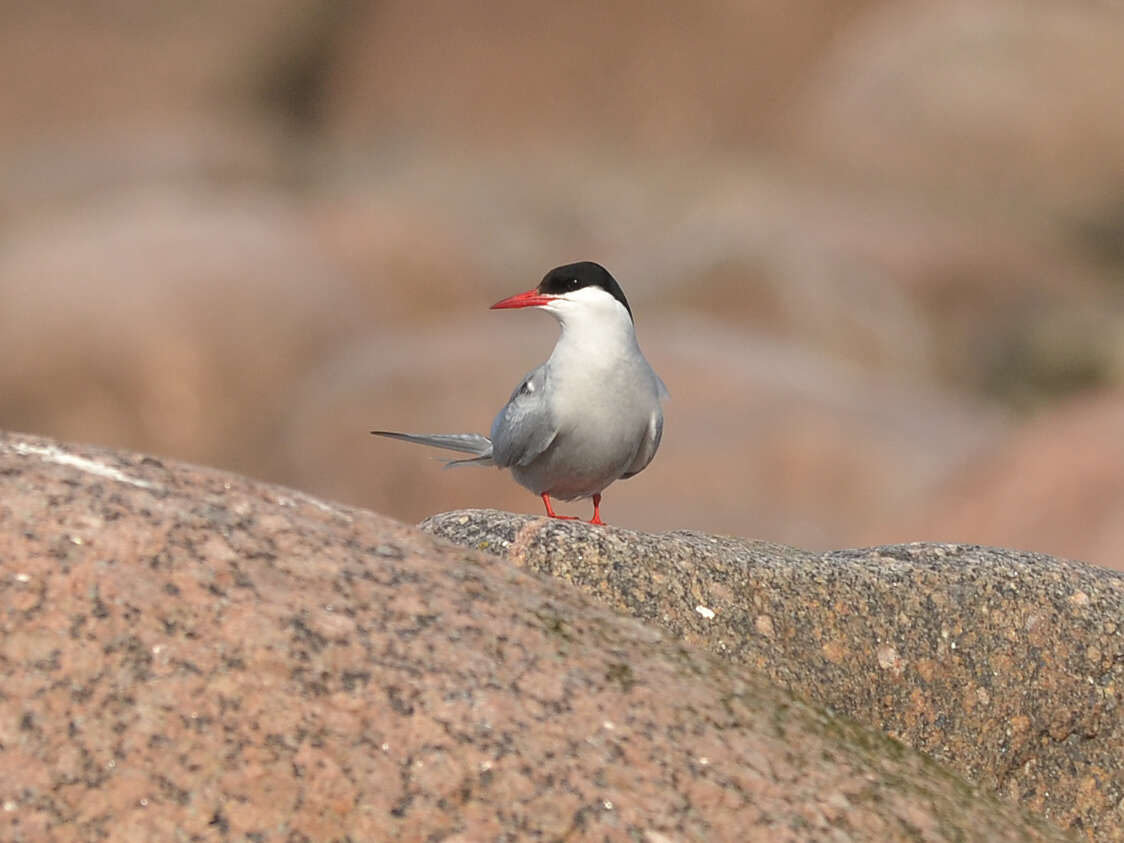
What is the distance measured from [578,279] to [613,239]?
21161mm

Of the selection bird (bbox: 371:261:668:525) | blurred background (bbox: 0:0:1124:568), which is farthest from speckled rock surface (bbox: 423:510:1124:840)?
blurred background (bbox: 0:0:1124:568)

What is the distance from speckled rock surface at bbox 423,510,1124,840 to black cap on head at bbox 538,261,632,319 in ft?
6.50

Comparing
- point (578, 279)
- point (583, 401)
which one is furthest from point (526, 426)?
point (578, 279)

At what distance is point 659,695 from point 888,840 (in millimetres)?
706

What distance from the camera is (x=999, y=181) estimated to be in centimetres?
2747

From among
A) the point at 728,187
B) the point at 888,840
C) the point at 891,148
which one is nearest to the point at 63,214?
the point at 728,187

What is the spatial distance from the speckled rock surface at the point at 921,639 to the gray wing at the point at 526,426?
1497 mm

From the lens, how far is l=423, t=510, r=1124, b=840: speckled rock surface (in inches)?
211

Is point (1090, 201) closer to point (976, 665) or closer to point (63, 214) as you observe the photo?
point (63, 214)

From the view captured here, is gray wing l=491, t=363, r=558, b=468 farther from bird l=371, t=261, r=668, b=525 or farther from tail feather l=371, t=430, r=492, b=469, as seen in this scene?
tail feather l=371, t=430, r=492, b=469

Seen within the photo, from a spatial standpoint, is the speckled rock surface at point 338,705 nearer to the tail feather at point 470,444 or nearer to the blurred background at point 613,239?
the tail feather at point 470,444

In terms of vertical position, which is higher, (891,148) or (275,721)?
(891,148)

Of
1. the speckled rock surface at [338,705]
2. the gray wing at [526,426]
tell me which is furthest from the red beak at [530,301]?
the speckled rock surface at [338,705]

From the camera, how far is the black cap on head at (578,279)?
7570 mm
